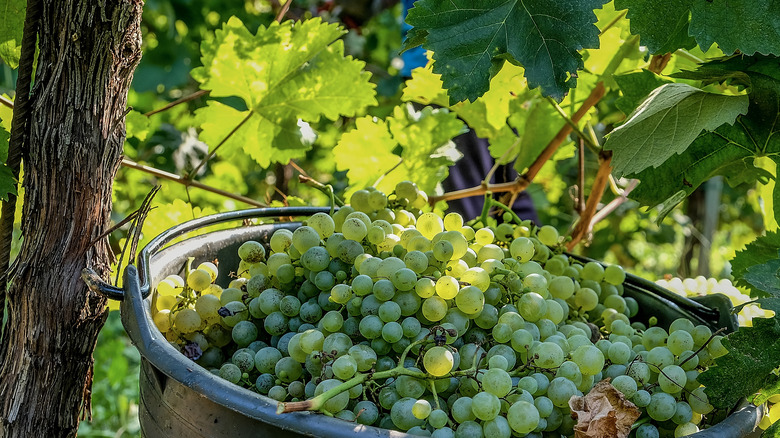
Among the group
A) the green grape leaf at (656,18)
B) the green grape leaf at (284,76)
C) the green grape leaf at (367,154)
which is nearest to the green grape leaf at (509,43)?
the green grape leaf at (656,18)

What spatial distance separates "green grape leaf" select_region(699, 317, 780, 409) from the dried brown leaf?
10 centimetres

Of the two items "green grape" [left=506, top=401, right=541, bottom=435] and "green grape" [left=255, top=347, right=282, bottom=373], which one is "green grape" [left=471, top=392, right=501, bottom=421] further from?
"green grape" [left=255, top=347, right=282, bottom=373]

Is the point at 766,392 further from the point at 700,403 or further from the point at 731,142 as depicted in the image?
the point at 731,142

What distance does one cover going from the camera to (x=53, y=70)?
755 mm

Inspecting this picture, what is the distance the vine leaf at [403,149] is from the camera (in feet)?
4.38

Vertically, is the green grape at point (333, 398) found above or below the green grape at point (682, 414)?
above

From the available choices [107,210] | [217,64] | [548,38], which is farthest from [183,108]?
[548,38]

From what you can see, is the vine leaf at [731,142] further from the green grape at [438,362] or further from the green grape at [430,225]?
the green grape at [438,362]

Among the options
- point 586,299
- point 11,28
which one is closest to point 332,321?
point 586,299

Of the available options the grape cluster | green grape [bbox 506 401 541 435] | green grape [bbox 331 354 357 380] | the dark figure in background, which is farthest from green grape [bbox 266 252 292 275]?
the dark figure in background

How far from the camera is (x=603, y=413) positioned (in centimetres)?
61

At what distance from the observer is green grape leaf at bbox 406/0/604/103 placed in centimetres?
78

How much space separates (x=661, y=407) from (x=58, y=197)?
0.68 metres

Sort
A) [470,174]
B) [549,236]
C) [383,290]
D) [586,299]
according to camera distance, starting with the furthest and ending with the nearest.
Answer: [470,174] < [549,236] < [586,299] < [383,290]
